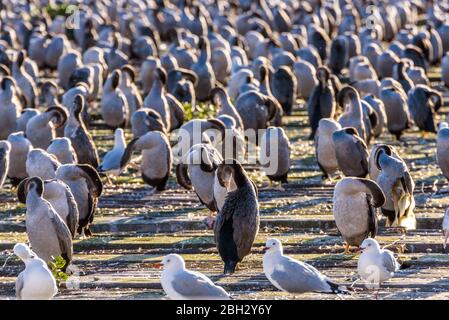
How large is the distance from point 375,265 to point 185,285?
1984 millimetres

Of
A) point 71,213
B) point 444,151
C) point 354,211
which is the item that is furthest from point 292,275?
point 444,151

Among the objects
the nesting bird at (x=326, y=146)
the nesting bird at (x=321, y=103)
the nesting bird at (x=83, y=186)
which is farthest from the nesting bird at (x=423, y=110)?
the nesting bird at (x=83, y=186)

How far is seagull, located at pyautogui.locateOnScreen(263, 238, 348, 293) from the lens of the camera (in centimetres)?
1190

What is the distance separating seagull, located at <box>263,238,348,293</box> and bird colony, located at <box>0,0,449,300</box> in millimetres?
17

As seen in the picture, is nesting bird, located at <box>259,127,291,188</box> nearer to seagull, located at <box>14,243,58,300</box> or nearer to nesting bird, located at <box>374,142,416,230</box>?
nesting bird, located at <box>374,142,416,230</box>

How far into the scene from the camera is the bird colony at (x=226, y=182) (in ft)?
43.5

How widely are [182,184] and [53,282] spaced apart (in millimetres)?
7176

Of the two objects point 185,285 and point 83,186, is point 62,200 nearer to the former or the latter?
point 83,186

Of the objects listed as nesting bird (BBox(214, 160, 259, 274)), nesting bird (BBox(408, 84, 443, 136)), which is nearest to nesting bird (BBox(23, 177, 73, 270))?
nesting bird (BBox(214, 160, 259, 274))

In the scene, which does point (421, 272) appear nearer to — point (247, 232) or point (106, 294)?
point (247, 232)

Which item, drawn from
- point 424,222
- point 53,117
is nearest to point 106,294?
point 424,222

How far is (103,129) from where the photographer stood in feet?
86.1

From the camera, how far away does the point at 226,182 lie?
1506cm

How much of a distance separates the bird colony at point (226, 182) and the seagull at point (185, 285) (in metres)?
0.01
